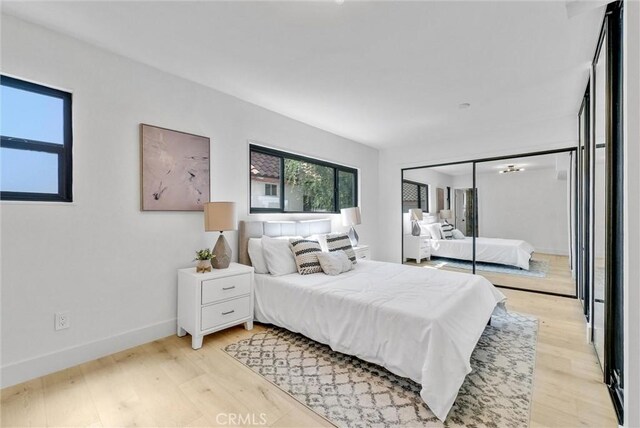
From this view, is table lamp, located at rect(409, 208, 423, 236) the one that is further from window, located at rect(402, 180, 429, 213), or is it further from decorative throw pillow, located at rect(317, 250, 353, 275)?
decorative throw pillow, located at rect(317, 250, 353, 275)

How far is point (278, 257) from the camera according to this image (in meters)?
2.90

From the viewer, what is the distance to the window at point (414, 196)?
17.0ft

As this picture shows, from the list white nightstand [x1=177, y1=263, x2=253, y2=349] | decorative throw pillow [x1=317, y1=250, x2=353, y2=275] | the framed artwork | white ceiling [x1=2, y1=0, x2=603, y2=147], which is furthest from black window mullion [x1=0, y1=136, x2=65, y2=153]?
decorative throw pillow [x1=317, y1=250, x2=353, y2=275]

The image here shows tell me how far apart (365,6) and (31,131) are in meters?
2.50

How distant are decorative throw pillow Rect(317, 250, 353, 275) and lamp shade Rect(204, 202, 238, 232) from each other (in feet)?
3.38

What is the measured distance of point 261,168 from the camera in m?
3.49

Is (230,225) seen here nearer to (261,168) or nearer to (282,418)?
(261,168)

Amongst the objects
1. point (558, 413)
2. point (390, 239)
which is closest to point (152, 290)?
point (558, 413)

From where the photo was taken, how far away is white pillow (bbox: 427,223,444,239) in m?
5.09

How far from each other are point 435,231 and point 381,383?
3805mm

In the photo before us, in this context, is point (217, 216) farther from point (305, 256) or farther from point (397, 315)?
point (397, 315)

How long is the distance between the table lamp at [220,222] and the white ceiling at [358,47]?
127 cm

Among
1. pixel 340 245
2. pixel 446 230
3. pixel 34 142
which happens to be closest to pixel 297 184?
pixel 340 245

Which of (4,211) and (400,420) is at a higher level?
(4,211)
